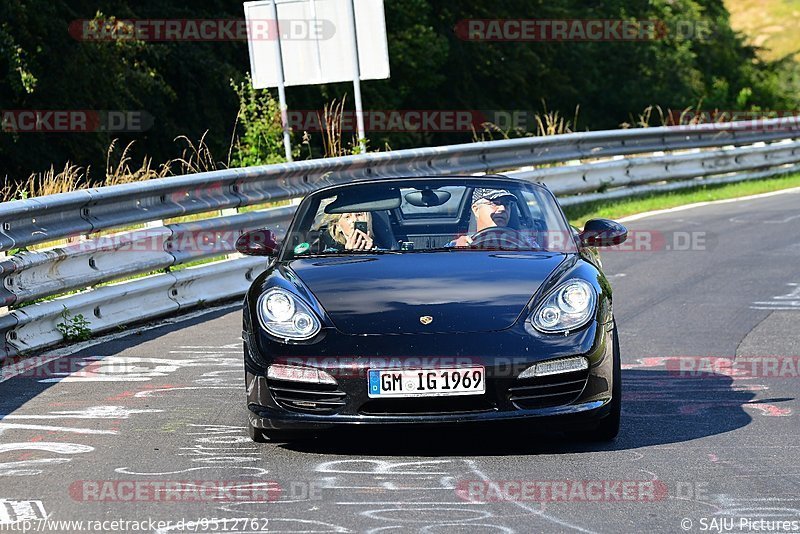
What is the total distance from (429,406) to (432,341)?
289 mm

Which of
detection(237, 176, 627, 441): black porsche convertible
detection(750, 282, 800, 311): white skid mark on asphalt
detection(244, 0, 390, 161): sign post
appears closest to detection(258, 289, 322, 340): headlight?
detection(237, 176, 627, 441): black porsche convertible

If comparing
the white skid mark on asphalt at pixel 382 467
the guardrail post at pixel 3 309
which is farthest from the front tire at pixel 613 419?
the guardrail post at pixel 3 309

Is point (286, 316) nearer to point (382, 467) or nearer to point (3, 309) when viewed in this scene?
point (382, 467)

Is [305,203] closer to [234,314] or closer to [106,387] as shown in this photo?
[106,387]

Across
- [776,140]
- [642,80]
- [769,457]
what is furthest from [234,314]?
[642,80]

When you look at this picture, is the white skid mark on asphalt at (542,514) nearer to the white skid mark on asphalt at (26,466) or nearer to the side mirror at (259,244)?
the white skid mark on asphalt at (26,466)

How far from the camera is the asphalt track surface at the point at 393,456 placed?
17.6 ft

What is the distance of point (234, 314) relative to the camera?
38.8 feet

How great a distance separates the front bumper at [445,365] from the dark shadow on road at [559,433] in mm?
72

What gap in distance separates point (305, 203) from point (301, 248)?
47 centimetres

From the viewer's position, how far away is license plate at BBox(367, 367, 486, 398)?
640cm

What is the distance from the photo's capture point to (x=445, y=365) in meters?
6.42

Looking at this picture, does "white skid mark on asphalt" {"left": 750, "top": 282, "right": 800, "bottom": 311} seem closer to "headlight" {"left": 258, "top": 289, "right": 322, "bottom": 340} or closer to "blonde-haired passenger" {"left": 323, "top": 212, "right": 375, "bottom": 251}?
"blonde-haired passenger" {"left": 323, "top": 212, "right": 375, "bottom": 251}

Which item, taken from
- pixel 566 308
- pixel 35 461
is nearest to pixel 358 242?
pixel 566 308
